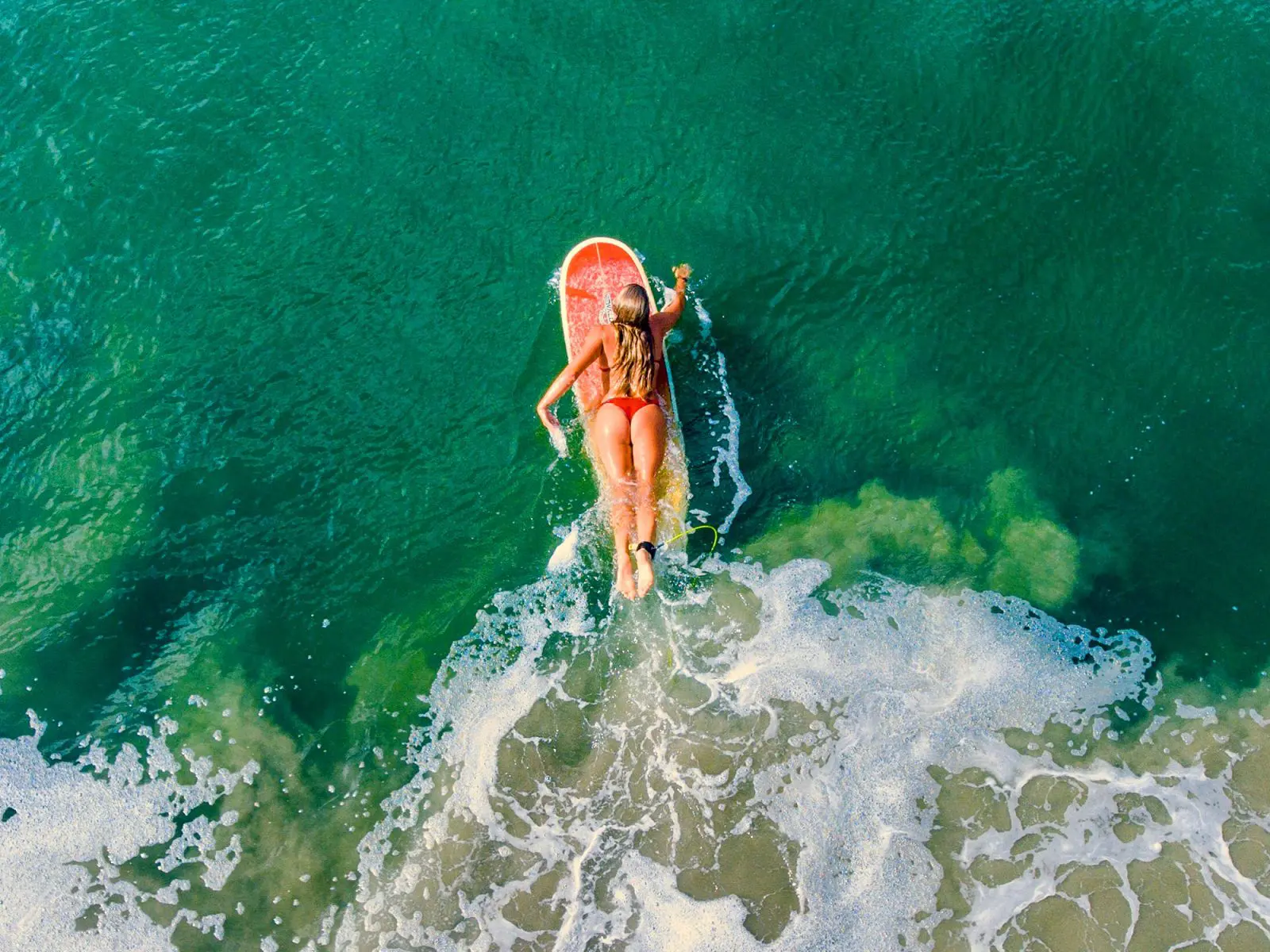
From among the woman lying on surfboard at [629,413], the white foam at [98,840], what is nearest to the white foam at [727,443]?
the woman lying on surfboard at [629,413]

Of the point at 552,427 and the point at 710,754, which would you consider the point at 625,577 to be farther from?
the point at 710,754

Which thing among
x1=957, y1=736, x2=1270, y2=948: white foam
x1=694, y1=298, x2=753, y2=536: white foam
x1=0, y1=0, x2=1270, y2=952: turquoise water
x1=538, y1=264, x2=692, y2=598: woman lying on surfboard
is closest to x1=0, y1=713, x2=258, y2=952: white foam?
x1=0, y1=0, x2=1270, y2=952: turquoise water

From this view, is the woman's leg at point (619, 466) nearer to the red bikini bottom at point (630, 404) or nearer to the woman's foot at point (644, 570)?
the red bikini bottom at point (630, 404)

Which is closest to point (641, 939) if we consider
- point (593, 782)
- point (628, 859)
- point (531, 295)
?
point (628, 859)

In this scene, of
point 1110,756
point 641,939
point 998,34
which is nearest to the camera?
point 641,939

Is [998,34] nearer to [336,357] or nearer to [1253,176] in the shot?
[1253,176]

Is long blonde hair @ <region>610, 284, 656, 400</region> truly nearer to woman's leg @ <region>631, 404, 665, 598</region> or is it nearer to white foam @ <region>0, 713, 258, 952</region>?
woman's leg @ <region>631, 404, 665, 598</region>
